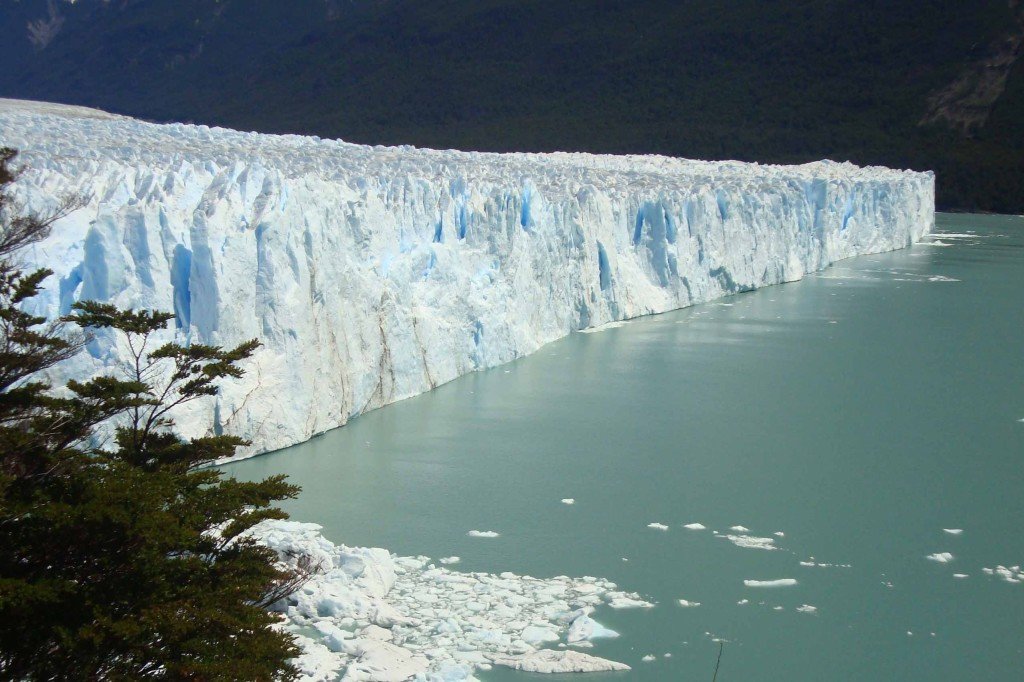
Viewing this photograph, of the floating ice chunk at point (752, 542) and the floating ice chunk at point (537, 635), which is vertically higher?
the floating ice chunk at point (537, 635)

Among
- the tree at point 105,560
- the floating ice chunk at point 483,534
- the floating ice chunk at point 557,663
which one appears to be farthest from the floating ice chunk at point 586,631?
the tree at point 105,560

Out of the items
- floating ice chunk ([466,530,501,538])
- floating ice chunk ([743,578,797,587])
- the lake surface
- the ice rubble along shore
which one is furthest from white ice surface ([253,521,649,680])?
the ice rubble along shore

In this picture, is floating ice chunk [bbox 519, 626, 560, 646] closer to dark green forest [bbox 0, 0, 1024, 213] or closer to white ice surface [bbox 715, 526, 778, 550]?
white ice surface [bbox 715, 526, 778, 550]

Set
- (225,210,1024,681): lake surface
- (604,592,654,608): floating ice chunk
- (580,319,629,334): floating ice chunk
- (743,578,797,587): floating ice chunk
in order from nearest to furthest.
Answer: (225,210,1024,681): lake surface, (604,592,654,608): floating ice chunk, (743,578,797,587): floating ice chunk, (580,319,629,334): floating ice chunk

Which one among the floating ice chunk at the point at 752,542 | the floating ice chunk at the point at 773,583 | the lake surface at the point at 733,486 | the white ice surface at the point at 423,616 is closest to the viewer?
the white ice surface at the point at 423,616

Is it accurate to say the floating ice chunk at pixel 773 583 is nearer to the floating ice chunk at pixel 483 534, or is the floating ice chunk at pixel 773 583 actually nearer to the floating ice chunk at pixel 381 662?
the floating ice chunk at pixel 483 534

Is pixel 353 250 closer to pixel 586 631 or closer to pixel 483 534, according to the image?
pixel 483 534

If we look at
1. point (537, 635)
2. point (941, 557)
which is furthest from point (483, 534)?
point (941, 557)
